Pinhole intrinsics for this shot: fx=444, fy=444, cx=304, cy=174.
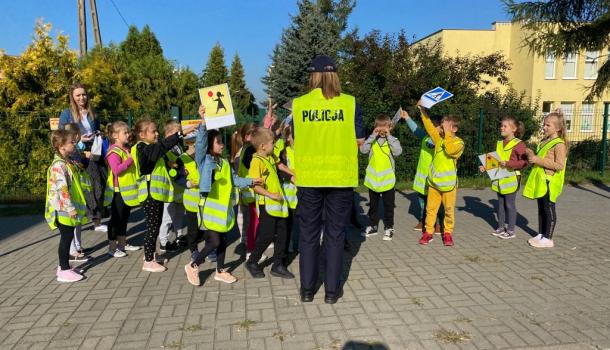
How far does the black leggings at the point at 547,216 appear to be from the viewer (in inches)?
221

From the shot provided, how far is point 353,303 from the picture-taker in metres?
3.98

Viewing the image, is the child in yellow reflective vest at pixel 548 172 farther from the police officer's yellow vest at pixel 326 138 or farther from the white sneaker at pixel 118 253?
the white sneaker at pixel 118 253

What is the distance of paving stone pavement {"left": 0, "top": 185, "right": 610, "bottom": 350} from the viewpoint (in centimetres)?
335

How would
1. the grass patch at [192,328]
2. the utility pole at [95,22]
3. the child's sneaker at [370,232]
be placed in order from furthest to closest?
1. the utility pole at [95,22]
2. the child's sneaker at [370,232]
3. the grass patch at [192,328]

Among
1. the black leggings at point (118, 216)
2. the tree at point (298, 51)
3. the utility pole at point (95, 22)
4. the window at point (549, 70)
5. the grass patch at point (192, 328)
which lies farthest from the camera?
the window at point (549, 70)

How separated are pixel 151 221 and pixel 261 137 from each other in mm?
1546

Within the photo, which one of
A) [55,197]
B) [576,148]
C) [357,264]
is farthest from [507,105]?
[55,197]

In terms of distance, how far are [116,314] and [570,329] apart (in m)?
3.73

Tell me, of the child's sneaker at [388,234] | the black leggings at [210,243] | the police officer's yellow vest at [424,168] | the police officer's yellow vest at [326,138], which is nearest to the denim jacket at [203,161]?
the black leggings at [210,243]

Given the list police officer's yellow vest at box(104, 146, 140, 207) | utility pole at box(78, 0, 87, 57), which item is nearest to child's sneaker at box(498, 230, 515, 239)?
police officer's yellow vest at box(104, 146, 140, 207)

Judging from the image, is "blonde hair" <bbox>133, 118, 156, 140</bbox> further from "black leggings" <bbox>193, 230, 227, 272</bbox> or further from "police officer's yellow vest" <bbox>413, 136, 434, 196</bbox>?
"police officer's yellow vest" <bbox>413, 136, 434, 196</bbox>

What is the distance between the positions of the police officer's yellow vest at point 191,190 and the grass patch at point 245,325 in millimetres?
1656

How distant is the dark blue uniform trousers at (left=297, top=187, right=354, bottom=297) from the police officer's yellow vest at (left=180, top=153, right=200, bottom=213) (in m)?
1.47

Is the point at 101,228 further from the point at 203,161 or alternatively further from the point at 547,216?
the point at 547,216
